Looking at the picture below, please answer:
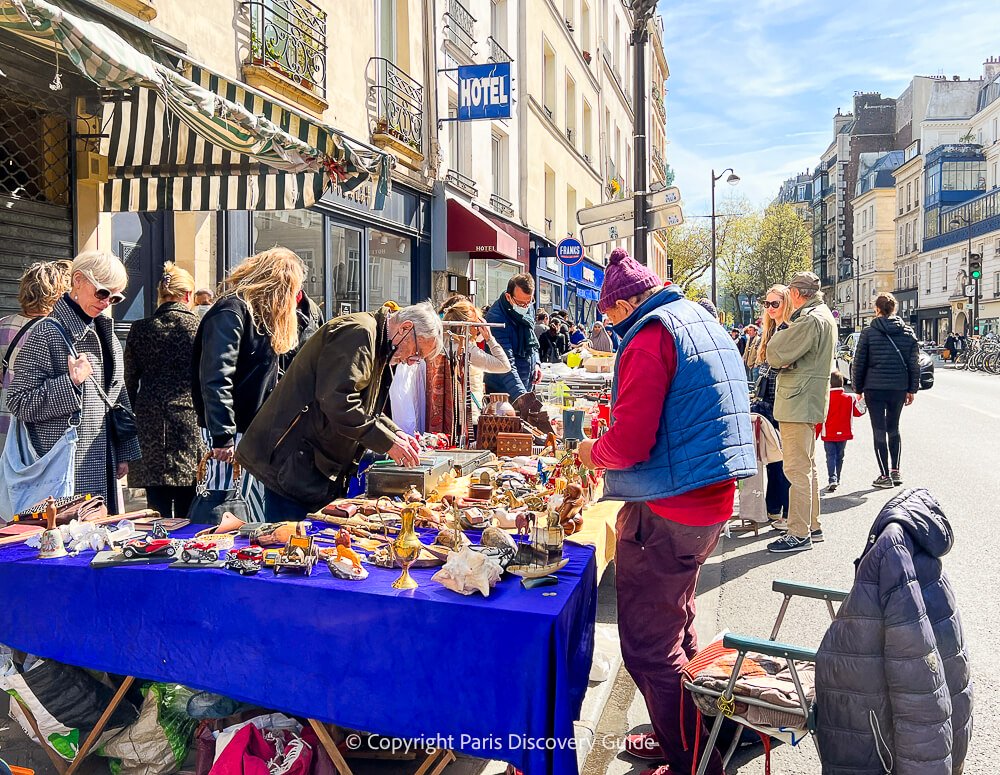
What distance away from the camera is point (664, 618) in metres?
2.97

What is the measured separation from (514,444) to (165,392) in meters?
2.02

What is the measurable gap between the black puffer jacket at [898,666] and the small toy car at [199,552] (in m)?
2.03

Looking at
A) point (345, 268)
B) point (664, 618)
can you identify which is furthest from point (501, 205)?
point (664, 618)

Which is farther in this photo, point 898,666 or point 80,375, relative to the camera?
point 80,375

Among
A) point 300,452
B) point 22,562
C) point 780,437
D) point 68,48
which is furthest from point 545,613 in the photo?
point 780,437

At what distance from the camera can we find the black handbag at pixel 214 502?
412 cm

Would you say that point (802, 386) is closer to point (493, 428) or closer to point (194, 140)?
point (493, 428)

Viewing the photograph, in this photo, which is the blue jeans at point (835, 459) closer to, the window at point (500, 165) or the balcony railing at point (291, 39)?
the balcony railing at point (291, 39)

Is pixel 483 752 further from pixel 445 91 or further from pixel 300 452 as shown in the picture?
pixel 445 91

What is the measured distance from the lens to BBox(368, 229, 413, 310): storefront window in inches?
455

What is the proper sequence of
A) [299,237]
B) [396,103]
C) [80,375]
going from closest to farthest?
[80,375], [299,237], [396,103]

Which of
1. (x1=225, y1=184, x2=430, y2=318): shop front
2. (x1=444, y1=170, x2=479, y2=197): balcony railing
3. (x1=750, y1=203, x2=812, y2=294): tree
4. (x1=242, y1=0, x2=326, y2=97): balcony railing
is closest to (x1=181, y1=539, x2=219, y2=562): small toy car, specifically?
(x1=225, y1=184, x2=430, y2=318): shop front

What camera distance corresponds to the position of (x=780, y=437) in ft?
21.4

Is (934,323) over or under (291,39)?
over
